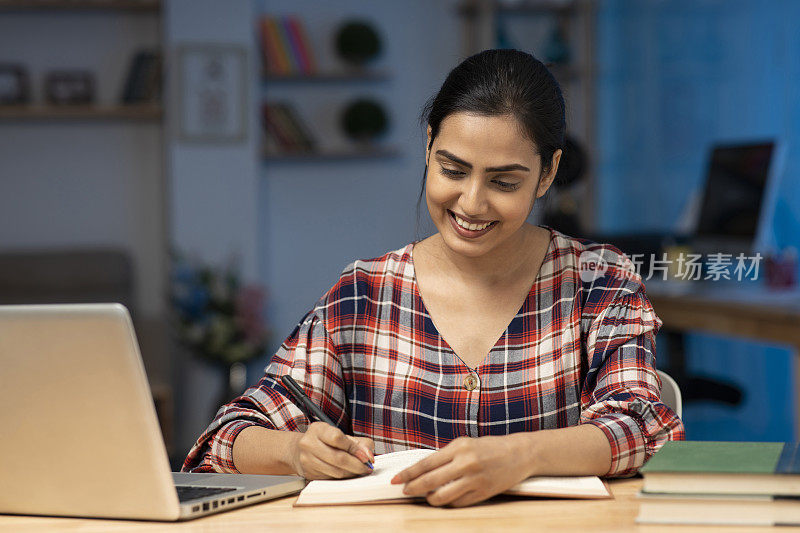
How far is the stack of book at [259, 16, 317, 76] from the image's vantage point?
476cm

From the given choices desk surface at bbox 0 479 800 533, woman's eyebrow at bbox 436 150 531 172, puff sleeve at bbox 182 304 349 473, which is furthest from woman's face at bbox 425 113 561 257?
desk surface at bbox 0 479 800 533

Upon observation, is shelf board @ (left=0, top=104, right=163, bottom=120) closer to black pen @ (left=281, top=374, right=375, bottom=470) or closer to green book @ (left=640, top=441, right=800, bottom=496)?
black pen @ (left=281, top=374, right=375, bottom=470)

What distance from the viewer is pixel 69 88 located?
4.60m

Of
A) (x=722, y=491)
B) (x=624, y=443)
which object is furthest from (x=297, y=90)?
(x=722, y=491)

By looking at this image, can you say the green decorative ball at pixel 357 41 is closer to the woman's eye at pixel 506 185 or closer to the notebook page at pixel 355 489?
the woman's eye at pixel 506 185

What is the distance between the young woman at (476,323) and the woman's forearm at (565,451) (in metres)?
0.09

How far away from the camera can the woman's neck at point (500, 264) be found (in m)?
1.62

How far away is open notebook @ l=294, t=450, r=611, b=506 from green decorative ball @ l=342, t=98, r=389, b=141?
3.70 metres

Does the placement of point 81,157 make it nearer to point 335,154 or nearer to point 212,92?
point 212,92

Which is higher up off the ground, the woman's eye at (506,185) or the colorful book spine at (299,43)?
the colorful book spine at (299,43)

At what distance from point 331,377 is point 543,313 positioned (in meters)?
0.36

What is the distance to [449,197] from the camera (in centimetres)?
152

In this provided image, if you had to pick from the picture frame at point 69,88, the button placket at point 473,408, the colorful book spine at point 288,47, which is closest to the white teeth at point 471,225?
the button placket at point 473,408

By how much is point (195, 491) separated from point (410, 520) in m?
0.27
